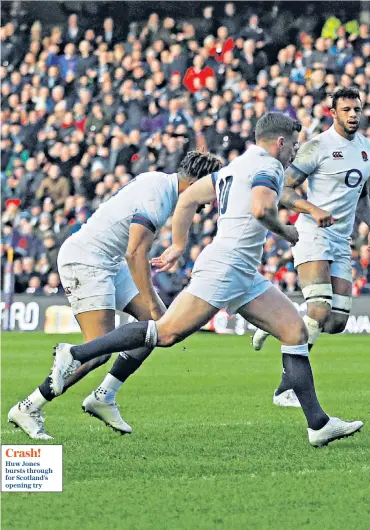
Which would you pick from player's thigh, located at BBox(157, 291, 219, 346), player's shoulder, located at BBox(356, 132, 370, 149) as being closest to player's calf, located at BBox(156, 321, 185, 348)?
player's thigh, located at BBox(157, 291, 219, 346)

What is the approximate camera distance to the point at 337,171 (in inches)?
434

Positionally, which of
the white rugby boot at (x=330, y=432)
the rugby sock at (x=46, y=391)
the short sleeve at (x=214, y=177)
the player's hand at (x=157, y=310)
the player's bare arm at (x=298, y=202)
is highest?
the short sleeve at (x=214, y=177)

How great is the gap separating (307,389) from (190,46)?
17.9m

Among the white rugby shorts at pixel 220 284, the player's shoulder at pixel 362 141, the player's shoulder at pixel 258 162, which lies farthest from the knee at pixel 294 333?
the player's shoulder at pixel 362 141

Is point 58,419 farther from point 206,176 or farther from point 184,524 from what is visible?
point 184,524

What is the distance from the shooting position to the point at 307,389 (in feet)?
27.3

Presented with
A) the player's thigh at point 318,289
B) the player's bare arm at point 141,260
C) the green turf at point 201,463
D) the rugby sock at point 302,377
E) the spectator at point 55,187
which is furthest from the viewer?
the spectator at point 55,187

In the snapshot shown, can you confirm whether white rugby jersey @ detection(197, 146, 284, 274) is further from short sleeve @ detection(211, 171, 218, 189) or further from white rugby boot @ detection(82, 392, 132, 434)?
white rugby boot @ detection(82, 392, 132, 434)

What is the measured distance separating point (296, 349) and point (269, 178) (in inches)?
49.3

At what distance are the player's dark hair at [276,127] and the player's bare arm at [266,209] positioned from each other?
0.51m

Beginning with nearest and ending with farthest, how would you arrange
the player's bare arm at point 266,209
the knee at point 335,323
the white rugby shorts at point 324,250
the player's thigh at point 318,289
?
the player's bare arm at point 266,209 < the player's thigh at point 318,289 < the white rugby shorts at point 324,250 < the knee at point 335,323

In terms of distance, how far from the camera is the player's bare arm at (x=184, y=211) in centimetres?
851

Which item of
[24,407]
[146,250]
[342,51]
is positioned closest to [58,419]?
[24,407]

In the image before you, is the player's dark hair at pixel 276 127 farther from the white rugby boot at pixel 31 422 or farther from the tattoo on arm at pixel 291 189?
the white rugby boot at pixel 31 422
